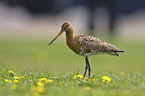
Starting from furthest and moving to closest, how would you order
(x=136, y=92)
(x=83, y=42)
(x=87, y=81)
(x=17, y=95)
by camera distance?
(x=83, y=42)
(x=87, y=81)
(x=136, y=92)
(x=17, y=95)

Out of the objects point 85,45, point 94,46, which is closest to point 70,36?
point 85,45

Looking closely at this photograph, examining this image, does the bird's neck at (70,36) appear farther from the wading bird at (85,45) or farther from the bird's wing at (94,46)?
the bird's wing at (94,46)

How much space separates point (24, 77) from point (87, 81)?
5.29 ft

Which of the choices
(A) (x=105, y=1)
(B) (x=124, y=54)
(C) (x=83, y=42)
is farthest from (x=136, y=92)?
(A) (x=105, y=1)

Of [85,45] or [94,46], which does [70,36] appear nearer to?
[85,45]

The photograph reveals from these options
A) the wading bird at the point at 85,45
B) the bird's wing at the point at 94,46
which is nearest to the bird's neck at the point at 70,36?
the wading bird at the point at 85,45

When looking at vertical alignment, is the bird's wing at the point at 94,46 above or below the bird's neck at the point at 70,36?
below

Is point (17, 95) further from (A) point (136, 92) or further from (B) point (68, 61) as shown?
(B) point (68, 61)

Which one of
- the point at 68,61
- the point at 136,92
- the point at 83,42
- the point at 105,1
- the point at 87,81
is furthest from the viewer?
the point at 105,1

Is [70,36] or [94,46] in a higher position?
[70,36]

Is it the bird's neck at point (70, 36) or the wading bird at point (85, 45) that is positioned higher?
the bird's neck at point (70, 36)

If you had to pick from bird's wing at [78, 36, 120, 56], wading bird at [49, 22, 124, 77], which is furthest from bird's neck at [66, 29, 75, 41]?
bird's wing at [78, 36, 120, 56]

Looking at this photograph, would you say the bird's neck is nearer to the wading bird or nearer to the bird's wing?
the wading bird

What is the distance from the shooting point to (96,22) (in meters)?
26.8
